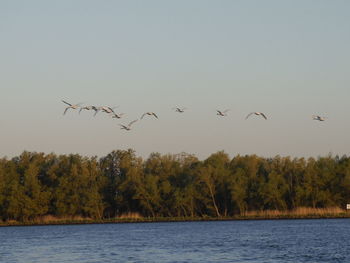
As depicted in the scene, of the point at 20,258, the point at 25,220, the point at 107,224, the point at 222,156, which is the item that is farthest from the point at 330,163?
the point at 20,258

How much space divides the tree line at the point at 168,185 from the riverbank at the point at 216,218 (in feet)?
3.54

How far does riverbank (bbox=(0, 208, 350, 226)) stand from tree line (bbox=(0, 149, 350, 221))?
1.08m

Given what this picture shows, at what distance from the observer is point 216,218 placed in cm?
10788

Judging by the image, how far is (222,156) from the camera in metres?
113

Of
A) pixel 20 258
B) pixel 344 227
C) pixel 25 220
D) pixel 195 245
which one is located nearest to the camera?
pixel 20 258

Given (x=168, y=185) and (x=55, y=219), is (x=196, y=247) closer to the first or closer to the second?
(x=168, y=185)

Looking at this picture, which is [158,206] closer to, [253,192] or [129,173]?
[129,173]

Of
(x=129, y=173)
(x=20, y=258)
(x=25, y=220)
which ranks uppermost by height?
(x=129, y=173)

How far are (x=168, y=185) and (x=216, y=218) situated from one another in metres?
9.18

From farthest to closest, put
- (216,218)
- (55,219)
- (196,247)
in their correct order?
(55,219) → (216,218) → (196,247)

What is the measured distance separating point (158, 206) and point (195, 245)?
171 ft

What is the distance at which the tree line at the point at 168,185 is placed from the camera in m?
106

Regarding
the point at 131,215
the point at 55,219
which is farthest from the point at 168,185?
the point at 55,219

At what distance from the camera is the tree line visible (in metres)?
106
